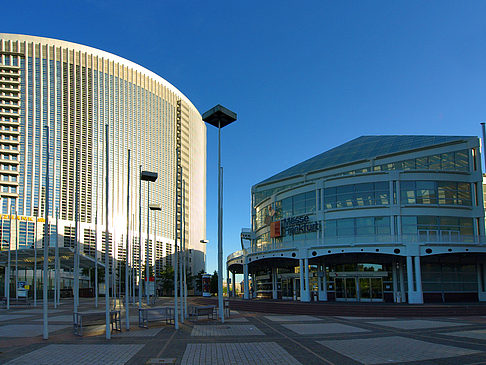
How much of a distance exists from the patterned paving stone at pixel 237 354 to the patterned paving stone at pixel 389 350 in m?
2.07

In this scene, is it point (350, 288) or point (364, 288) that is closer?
point (364, 288)

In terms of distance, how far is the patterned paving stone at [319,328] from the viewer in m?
19.6

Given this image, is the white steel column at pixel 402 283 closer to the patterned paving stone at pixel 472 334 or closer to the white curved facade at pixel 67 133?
the patterned paving stone at pixel 472 334

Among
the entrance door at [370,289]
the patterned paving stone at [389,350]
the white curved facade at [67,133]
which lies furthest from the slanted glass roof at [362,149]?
the white curved facade at [67,133]

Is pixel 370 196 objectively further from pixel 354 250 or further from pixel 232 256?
pixel 232 256

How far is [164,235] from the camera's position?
399ft

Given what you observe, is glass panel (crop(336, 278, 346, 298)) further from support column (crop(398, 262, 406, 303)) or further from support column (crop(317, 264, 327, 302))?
support column (crop(398, 262, 406, 303))

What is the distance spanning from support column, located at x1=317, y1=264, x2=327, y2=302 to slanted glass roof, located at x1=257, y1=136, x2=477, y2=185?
13372mm

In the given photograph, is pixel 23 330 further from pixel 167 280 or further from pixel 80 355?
pixel 167 280

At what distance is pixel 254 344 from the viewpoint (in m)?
16.0

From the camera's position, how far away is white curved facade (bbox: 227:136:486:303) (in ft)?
119

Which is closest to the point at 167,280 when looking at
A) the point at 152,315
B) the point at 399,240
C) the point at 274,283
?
the point at 274,283

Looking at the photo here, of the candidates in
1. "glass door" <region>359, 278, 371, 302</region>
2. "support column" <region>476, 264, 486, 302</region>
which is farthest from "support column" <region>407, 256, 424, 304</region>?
"support column" <region>476, 264, 486, 302</region>

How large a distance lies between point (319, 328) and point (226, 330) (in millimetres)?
4585
